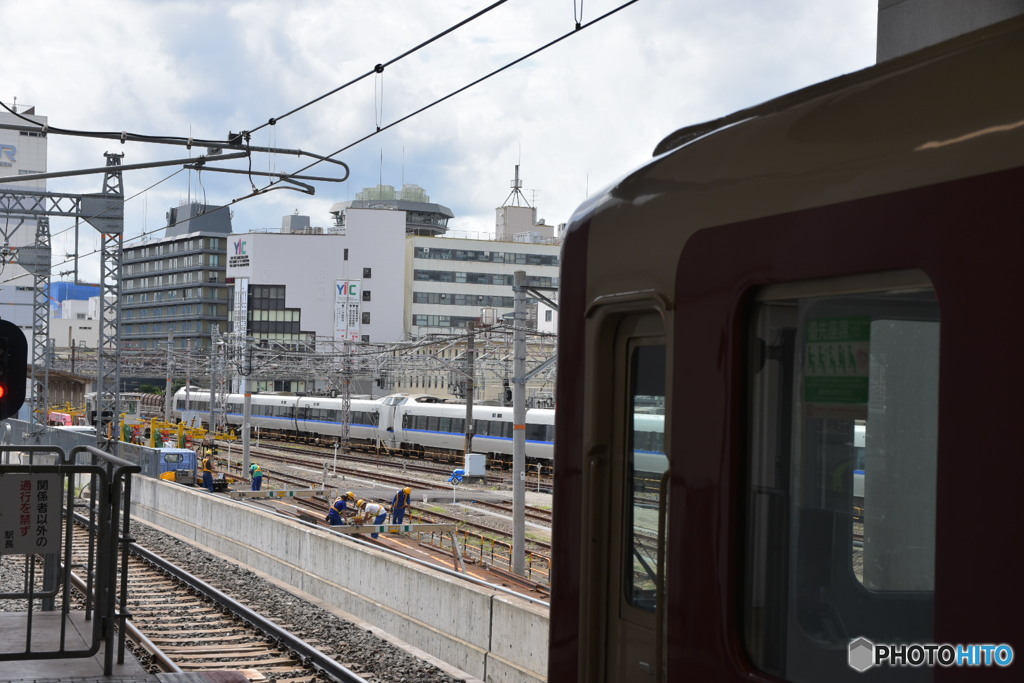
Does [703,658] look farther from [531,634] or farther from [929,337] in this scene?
[531,634]

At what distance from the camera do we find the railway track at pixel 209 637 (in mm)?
11766

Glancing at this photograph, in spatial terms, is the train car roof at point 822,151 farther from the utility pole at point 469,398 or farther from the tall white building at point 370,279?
the tall white building at point 370,279

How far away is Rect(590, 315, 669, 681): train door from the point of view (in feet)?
11.8

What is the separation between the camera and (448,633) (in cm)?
1301

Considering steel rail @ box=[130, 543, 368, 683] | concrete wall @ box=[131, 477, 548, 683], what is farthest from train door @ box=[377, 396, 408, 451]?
steel rail @ box=[130, 543, 368, 683]

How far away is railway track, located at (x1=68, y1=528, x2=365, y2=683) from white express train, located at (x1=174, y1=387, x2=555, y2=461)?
23.2m

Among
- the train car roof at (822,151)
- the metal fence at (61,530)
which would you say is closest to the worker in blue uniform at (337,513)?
the metal fence at (61,530)

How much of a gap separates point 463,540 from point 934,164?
76.3 feet

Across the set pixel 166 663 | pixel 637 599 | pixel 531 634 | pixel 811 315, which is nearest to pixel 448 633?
pixel 531 634

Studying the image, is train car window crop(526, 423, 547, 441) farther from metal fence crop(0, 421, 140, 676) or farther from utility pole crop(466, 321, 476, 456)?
metal fence crop(0, 421, 140, 676)

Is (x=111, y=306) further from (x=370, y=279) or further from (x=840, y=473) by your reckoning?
(x=370, y=279)

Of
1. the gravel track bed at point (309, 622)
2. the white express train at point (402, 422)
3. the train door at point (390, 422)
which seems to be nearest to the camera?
the gravel track bed at point (309, 622)
